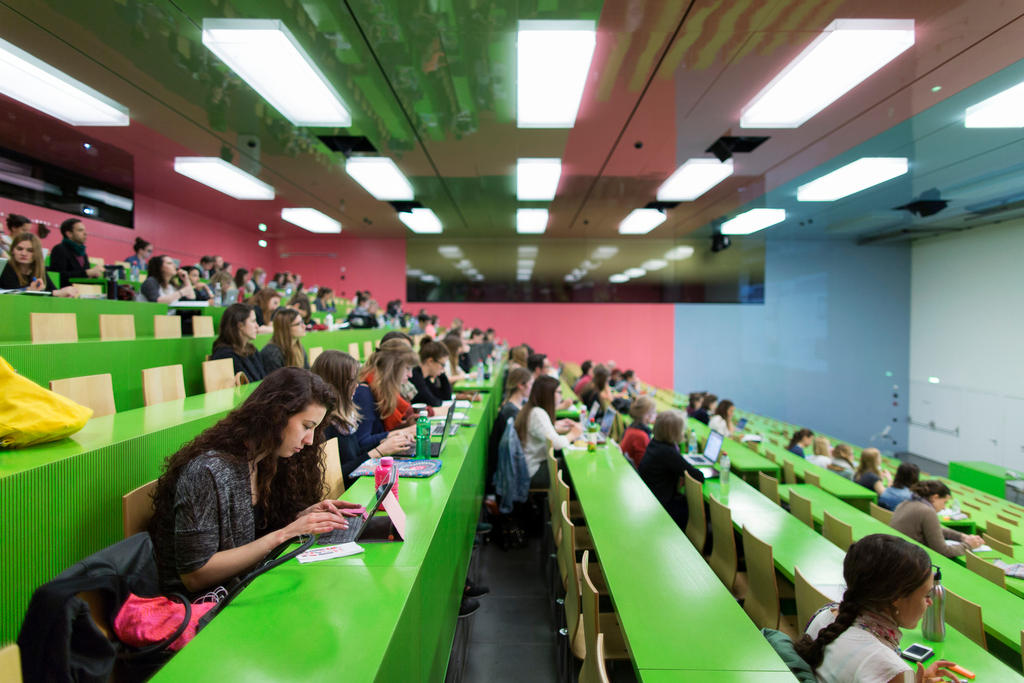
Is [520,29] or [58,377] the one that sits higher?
[520,29]

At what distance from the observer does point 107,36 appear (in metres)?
3.39

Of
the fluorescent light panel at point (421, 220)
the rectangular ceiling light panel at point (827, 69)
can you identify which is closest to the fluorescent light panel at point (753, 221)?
the rectangular ceiling light panel at point (827, 69)

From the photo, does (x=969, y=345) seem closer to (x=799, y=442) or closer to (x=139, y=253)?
(x=799, y=442)

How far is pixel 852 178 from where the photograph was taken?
6.59m

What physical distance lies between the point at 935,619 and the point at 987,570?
5.00 feet

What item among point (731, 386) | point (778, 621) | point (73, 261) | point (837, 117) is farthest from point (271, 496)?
point (731, 386)

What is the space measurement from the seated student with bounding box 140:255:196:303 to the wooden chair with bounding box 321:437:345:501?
11.6ft

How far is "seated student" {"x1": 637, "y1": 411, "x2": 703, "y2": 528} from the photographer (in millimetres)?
→ 3914

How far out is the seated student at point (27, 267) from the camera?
3.69 m

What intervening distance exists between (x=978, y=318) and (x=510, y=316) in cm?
861

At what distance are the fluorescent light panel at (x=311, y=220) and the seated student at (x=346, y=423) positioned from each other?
6.86 metres

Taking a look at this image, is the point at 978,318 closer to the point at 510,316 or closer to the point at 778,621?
the point at 778,621

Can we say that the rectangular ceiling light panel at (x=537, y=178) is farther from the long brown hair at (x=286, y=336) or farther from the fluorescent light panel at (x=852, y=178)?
the fluorescent light panel at (x=852, y=178)

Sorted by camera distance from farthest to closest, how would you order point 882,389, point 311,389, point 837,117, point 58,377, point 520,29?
point 882,389, point 837,117, point 520,29, point 58,377, point 311,389
